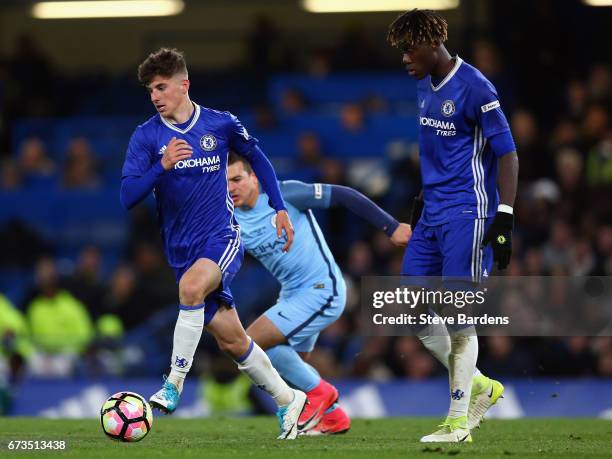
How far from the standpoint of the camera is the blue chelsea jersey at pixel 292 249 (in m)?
Answer: 9.09

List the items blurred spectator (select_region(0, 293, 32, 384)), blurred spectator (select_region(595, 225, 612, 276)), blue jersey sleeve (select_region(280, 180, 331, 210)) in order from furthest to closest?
blurred spectator (select_region(0, 293, 32, 384))
blurred spectator (select_region(595, 225, 612, 276))
blue jersey sleeve (select_region(280, 180, 331, 210))

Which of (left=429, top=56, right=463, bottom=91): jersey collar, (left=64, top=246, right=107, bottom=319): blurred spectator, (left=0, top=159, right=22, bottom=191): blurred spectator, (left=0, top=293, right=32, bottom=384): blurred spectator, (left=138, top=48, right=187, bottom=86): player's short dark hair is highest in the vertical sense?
(left=138, top=48, right=187, bottom=86): player's short dark hair

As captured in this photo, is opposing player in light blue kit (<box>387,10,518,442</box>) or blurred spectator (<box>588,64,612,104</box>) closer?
opposing player in light blue kit (<box>387,10,518,442</box>)

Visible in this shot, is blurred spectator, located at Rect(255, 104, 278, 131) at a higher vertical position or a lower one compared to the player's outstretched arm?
lower

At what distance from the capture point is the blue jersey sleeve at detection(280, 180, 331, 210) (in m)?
9.00

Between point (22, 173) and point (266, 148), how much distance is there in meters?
3.97

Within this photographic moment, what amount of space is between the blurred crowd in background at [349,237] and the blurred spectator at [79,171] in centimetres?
2

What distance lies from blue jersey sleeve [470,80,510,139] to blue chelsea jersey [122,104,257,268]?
150 cm

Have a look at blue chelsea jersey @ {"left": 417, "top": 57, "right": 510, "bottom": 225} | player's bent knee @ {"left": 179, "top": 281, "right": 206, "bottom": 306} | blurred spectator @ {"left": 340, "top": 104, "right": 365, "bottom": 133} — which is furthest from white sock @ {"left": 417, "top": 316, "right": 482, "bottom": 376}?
blurred spectator @ {"left": 340, "top": 104, "right": 365, "bottom": 133}

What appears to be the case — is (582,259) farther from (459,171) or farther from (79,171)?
(79,171)

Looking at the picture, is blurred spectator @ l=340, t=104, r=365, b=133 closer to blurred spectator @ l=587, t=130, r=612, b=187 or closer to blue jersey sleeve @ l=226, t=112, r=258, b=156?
blurred spectator @ l=587, t=130, r=612, b=187

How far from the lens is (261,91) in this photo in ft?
67.3

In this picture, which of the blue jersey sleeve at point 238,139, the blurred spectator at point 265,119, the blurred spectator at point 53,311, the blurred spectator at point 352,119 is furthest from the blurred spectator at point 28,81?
the blue jersey sleeve at point 238,139

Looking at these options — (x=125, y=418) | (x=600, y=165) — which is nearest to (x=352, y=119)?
(x=600, y=165)
